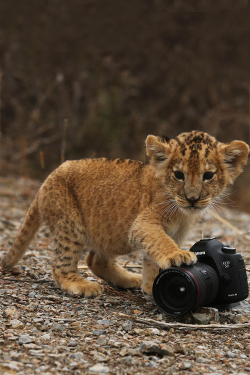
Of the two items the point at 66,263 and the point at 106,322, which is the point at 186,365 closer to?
the point at 106,322

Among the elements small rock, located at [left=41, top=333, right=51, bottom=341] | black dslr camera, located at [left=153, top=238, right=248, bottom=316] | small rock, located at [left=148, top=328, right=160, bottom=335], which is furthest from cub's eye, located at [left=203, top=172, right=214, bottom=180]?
small rock, located at [left=41, top=333, right=51, bottom=341]

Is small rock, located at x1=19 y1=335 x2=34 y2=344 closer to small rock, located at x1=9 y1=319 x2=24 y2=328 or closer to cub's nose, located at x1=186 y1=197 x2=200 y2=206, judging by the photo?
small rock, located at x1=9 y1=319 x2=24 y2=328

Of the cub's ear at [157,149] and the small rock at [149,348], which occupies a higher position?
the cub's ear at [157,149]

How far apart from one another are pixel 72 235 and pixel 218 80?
1179 centimetres

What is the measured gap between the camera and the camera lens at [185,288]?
3967 millimetres

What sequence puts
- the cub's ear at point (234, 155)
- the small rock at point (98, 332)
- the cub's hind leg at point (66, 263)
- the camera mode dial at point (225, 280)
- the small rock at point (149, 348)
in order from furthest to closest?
the cub's hind leg at point (66, 263), the cub's ear at point (234, 155), the camera mode dial at point (225, 280), the small rock at point (98, 332), the small rock at point (149, 348)

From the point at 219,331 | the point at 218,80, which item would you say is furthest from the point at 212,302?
the point at 218,80

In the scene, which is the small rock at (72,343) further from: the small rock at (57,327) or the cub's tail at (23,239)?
the cub's tail at (23,239)

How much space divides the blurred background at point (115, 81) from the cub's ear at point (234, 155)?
23.3 feet

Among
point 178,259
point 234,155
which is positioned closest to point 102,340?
point 178,259

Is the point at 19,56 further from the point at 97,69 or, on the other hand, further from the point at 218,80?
the point at 218,80

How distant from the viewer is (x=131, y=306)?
4.64 meters

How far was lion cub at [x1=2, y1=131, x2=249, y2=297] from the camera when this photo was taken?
4465 mm

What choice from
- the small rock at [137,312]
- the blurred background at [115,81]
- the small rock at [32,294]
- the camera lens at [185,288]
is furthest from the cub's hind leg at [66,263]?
the blurred background at [115,81]
